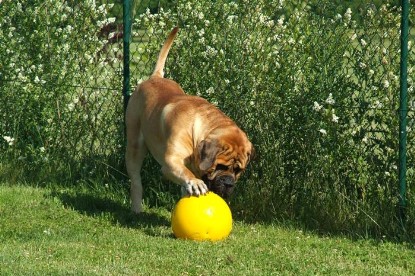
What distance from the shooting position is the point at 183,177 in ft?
24.1

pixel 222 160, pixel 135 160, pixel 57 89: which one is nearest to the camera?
pixel 222 160

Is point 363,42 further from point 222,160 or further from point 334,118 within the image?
point 222,160

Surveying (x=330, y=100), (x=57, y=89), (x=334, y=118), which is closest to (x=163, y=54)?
(x=57, y=89)

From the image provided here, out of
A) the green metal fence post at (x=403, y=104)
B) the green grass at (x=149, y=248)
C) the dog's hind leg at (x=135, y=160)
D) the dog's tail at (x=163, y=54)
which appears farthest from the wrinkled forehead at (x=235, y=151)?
the dog's tail at (x=163, y=54)

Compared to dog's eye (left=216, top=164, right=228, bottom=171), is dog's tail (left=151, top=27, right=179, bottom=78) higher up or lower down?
higher up

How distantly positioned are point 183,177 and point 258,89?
141 centimetres

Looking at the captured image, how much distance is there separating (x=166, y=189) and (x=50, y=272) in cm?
275

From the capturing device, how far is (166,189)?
345 inches

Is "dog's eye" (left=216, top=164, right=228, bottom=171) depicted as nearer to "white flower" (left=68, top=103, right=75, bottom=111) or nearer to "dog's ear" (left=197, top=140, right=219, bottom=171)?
"dog's ear" (left=197, top=140, right=219, bottom=171)

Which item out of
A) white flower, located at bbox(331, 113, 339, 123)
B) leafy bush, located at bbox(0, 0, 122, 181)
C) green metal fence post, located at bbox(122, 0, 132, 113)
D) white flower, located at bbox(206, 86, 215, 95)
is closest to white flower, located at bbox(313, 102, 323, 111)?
white flower, located at bbox(331, 113, 339, 123)

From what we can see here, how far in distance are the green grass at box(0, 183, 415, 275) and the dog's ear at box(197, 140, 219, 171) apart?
617mm

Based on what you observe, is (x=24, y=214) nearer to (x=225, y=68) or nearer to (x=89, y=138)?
(x=89, y=138)

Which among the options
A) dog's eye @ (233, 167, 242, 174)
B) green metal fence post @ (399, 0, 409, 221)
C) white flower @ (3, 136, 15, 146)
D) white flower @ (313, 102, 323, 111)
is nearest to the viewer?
green metal fence post @ (399, 0, 409, 221)

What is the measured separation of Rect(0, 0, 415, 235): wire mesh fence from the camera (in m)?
7.61
